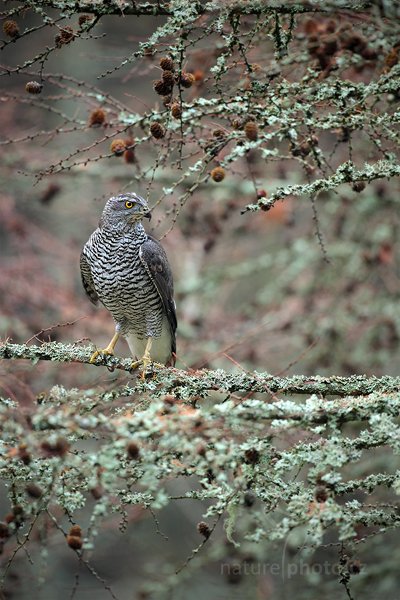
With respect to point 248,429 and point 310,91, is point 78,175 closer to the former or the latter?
point 310,91

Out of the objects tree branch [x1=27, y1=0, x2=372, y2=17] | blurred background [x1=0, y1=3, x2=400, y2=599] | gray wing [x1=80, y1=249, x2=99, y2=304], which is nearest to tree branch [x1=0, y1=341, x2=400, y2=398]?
tree branch [x1=27, y1=0, x2=372, y2=17]

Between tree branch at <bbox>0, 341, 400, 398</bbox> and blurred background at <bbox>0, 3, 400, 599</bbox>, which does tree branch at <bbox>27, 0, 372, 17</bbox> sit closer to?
tree branch at <bbox>0, 341, 400, 398</bbox>

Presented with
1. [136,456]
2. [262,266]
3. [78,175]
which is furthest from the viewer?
[262,266]


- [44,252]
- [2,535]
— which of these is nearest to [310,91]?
[2,535]

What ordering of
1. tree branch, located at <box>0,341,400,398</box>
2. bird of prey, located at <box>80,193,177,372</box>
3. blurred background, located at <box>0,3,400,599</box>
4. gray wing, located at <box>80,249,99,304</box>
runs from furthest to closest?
blurred background, located at <box>0,3,400,599</box> → gray wing, located at <box>80,249,99,304</box> → bird of prey, located at <box>80,193,177,372</box> → tree branch, located at <box>0,341,400,398</box>

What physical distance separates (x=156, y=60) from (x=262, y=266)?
12.5 ft

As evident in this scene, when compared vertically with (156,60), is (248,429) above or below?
below

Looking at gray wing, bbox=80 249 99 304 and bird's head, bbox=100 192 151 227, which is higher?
bird's head, bbox=100 192 151 227

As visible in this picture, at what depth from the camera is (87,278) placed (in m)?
6.04

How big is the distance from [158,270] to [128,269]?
0.25m

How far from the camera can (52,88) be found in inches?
476

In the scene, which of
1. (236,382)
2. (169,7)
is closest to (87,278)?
(236,382)

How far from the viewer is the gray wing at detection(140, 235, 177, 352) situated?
18.8ft

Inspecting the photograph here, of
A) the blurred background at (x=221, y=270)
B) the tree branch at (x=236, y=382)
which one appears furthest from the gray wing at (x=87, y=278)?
the tree branch at (x=236, y=382)
